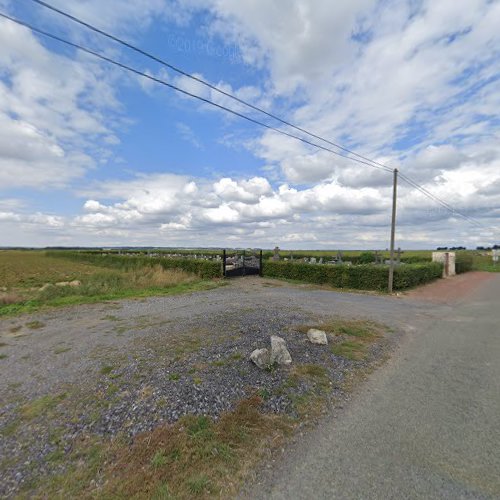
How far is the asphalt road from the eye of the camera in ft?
8.06

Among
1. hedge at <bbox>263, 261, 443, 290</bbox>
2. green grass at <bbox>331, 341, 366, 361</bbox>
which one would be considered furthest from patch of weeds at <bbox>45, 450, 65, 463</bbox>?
hedge at <bbox>263, 261, 443, 290</bbox>

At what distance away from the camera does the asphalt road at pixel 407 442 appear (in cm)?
246

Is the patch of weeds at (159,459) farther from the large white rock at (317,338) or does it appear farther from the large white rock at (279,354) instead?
the large white rock at (317,338)

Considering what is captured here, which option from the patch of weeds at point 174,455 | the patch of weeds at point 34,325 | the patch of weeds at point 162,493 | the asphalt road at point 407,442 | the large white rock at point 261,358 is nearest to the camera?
the patch of weeds at point 162,493

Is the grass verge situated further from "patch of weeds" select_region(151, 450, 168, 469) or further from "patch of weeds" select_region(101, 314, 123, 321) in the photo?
"patch of weeds" select_region(101, 314, 123, 321)

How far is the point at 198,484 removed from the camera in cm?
245

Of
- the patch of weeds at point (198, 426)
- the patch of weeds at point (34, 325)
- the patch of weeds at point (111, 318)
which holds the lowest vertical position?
the patch of weeds at point (34, 325)

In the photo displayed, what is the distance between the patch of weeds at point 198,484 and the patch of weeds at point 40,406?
7.79 ft

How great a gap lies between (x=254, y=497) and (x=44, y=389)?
142 inches

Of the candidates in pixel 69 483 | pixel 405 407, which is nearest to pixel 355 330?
pixel 405 407

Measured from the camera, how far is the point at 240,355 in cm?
512

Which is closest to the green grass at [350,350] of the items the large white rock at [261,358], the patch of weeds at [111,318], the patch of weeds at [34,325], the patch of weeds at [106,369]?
the large white rock at [261,358]

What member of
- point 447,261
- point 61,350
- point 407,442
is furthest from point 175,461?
point 447,261

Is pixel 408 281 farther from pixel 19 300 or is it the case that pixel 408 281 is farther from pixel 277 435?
pixel 19 300
